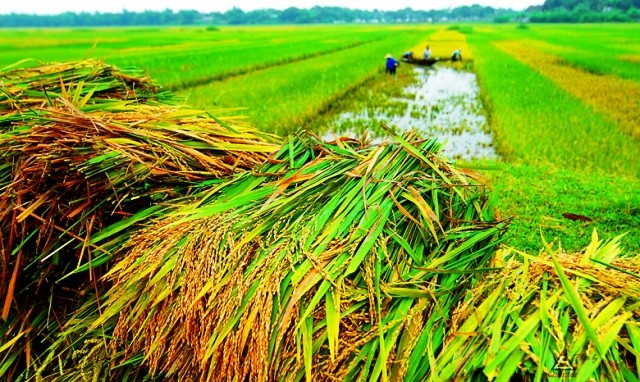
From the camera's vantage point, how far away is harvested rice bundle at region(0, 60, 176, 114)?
92.9 inches

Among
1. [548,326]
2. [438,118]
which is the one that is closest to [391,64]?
[438,118]

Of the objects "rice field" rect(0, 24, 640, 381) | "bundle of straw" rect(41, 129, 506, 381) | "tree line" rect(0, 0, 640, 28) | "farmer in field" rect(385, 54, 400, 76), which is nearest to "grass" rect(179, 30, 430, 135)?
"farmer in field" rect(385, 54, 400, 76)

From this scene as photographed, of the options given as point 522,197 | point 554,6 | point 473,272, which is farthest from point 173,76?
point 554,6

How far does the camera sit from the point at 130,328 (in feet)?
5.26

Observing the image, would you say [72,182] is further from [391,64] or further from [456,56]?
[456,56]

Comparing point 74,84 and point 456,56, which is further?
point 456,56

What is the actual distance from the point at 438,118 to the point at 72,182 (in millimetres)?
9057

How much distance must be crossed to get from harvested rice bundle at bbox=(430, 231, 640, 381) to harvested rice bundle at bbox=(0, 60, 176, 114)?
202cm

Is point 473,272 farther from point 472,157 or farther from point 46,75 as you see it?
point 472,157

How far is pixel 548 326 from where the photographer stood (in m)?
1.16

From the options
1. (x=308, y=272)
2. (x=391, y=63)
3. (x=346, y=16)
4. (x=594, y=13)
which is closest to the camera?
(x=308, y=272)

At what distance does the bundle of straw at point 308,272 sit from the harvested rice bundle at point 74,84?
1.11 metres

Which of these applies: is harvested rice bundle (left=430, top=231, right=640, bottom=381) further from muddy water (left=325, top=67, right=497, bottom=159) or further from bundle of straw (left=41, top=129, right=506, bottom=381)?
muddy water (left=325, top=67, right=497, bottom=159)

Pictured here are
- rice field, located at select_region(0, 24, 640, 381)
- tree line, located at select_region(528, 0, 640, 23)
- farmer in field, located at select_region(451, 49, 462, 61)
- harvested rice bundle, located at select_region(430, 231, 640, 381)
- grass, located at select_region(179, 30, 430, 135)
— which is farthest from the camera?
tree line, located at select_region(528, 0, 640, 23)
